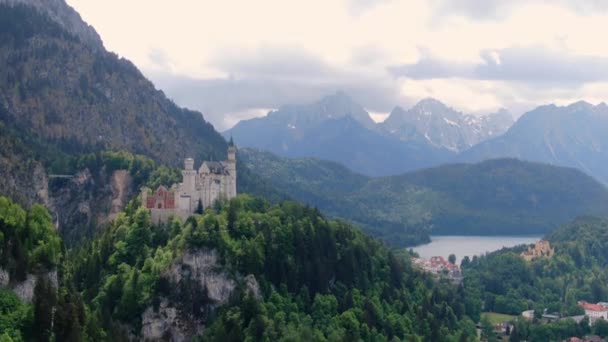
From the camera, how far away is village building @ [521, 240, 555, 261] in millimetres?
186962

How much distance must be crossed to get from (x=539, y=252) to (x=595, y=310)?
5705 cm

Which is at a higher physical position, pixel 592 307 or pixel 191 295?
Answer: pixel 191 295

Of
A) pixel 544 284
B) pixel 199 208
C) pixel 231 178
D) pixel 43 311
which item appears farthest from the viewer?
pixel 544 284

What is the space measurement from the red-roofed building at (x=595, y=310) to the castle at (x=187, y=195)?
54.8 m

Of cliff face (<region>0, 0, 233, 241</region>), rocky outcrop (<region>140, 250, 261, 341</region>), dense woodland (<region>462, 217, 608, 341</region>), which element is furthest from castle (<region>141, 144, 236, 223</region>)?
dense woodland (<region>462, 217, 608, 341</region>)

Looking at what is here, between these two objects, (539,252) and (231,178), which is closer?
(231,178)

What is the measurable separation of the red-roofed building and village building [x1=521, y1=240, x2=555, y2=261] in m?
46.2

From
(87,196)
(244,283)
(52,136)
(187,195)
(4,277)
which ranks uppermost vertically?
(52,136)

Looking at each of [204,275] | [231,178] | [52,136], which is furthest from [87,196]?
[204,275]

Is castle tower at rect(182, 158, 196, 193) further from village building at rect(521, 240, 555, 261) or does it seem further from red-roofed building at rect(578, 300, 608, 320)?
village building at rect(521, 240, 555, 261)

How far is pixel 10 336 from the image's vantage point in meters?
60.3

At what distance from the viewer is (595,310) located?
13500cm

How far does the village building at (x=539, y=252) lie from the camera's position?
186962 millimetres

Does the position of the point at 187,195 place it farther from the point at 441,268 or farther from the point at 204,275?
the point at 441,268
